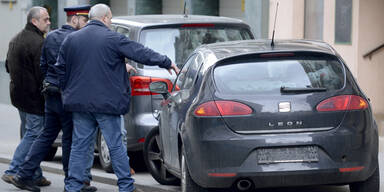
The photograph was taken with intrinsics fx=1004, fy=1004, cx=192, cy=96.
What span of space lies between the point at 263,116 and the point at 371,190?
1.20 metres

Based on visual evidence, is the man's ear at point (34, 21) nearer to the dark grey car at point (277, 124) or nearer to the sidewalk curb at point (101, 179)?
the sidewalk curb at point (101, 179)

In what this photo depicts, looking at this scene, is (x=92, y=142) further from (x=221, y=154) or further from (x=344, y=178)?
(x=344, y=178)

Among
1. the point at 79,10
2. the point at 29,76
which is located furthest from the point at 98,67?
the point at 29,76

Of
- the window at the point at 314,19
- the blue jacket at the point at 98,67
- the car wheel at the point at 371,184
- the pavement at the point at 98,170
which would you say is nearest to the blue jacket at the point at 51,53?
the blue jacket at the point at 98,67

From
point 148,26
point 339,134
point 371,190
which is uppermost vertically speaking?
point 148,26

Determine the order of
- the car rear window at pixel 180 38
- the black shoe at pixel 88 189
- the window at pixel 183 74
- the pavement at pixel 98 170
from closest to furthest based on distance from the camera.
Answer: the window at pixel 183 74 → the black shoe at pixel 88 189 → the pavement at pixel 98 170 → the car rear window at pixel 180 38

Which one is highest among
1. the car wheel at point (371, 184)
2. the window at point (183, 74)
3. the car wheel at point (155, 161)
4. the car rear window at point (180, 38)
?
the car rear window at point (180, 38)

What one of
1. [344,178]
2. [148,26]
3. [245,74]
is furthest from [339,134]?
[148,26]

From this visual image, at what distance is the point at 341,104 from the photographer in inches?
318

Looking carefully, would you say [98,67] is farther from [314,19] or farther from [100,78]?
[314,19]

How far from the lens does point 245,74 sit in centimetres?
826

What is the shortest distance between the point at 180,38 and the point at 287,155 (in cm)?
349

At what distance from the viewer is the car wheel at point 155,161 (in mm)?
10253

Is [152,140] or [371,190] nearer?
[371,190]
